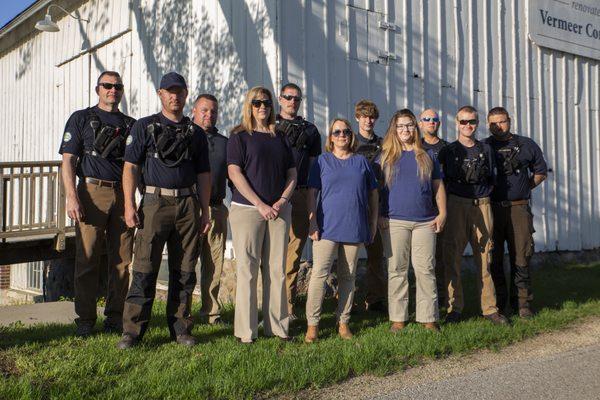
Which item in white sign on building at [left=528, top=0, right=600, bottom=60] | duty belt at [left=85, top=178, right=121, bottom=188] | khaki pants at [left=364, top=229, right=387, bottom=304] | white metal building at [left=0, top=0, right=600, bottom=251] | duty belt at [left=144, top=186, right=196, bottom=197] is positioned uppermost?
white sign on building at [left=528, top=0, right=600, bottom=60]

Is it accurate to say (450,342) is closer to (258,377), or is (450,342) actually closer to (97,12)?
(258,377)

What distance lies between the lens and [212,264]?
6.08 metres

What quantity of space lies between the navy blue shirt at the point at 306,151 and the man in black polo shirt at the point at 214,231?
615mm

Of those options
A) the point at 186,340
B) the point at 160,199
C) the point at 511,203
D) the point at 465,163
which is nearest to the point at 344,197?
the point at 465,163

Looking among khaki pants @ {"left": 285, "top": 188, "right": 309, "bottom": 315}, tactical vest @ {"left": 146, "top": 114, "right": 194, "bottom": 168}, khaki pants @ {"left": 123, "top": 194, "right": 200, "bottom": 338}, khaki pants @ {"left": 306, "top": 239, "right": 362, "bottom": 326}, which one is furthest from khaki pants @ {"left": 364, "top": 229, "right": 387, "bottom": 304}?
tactical vest @ {"left": 146, "top": 114, "right": 194, "bottom": 168}

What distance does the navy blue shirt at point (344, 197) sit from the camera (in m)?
5.27

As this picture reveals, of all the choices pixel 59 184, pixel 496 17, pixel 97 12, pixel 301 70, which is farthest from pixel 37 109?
pixel 496 17

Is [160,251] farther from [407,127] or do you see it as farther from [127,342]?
[407,127]

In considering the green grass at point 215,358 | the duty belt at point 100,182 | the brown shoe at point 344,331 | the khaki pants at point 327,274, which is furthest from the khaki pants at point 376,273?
the duty belt at point 100,182

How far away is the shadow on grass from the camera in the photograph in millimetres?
5332

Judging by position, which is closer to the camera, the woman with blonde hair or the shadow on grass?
the woman with blonde hair

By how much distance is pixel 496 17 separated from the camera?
400 inches

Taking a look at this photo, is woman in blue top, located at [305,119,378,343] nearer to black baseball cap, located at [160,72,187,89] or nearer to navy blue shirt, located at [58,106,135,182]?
black baseball cap, located at [160,72,187,89]

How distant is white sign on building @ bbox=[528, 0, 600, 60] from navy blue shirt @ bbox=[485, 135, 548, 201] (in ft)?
16.4
